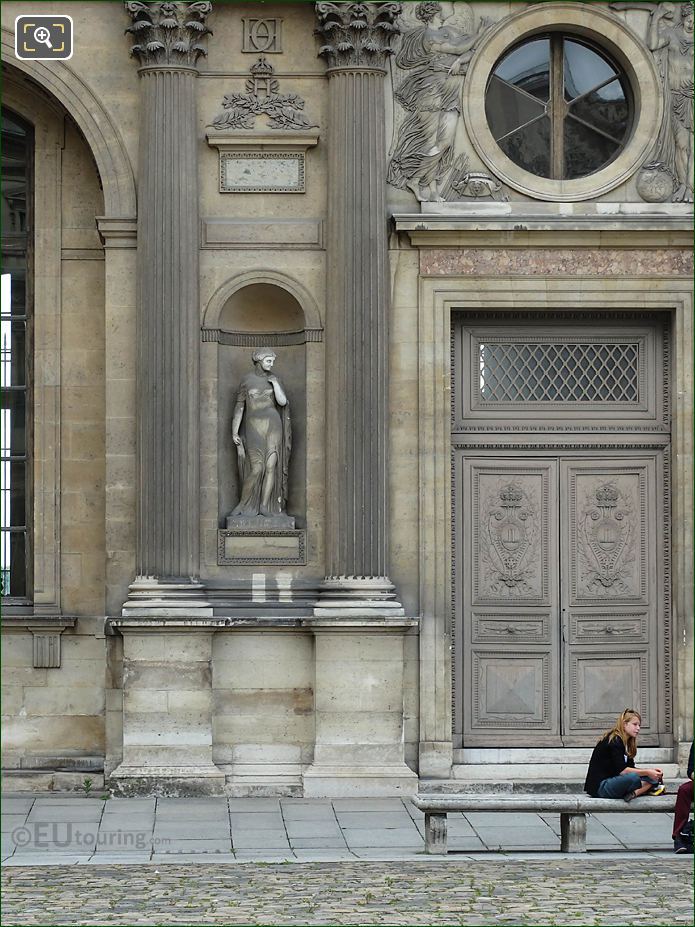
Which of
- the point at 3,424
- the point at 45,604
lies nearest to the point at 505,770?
the point at 45,604

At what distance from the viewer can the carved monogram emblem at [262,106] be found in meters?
16.1

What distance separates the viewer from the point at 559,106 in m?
16.7

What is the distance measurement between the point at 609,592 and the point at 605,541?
1.58 feet

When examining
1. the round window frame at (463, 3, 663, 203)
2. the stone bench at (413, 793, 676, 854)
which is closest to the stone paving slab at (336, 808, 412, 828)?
the stone bench at (413, 793, 676, 854)

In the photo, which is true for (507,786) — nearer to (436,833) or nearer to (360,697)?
(360,697)

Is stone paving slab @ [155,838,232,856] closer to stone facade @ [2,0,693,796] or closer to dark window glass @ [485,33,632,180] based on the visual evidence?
stone facade @ [2,0,693,796]

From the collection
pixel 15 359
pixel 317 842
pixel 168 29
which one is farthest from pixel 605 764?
pixel 168 29

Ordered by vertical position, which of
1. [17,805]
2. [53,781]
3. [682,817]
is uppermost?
[682,817]

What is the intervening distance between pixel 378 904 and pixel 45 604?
6.43m

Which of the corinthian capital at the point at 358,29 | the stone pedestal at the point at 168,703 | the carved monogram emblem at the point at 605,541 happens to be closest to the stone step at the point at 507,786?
the carved monogram emblem at the point at 605,541

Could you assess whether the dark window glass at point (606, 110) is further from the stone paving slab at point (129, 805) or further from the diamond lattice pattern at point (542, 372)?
the stone paving slab at point (129, 805)

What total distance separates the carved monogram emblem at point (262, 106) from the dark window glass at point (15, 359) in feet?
7.21

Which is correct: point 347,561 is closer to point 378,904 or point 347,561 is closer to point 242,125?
point 242,125

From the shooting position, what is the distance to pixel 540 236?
53.2ft
